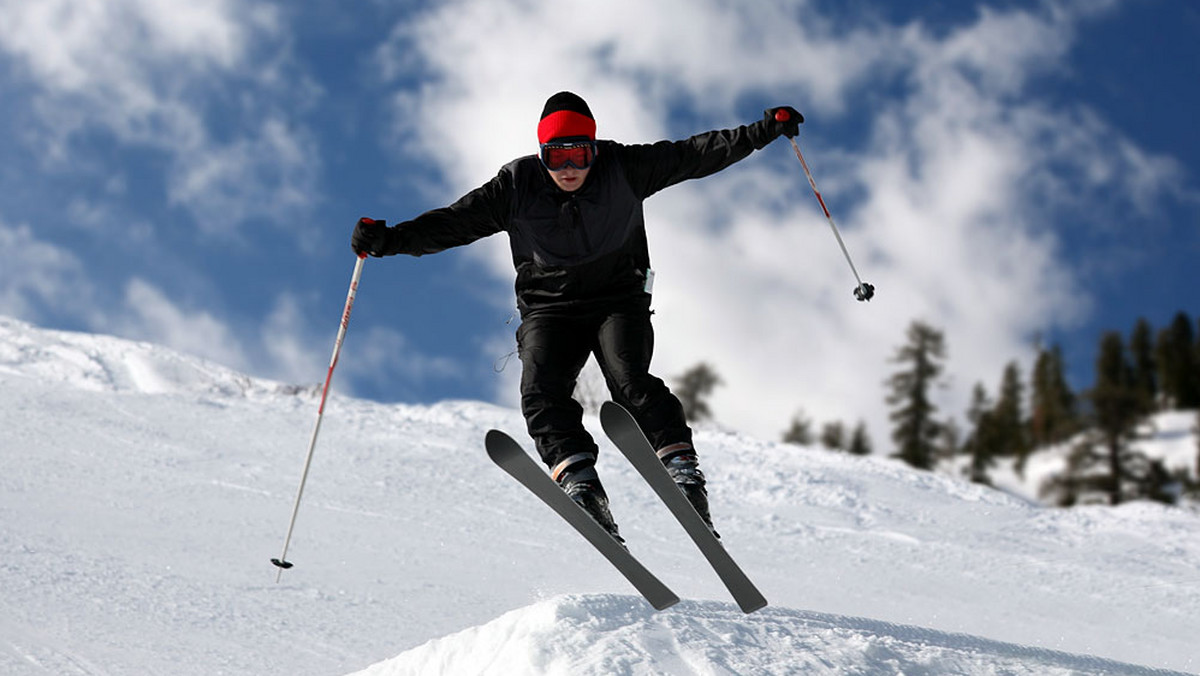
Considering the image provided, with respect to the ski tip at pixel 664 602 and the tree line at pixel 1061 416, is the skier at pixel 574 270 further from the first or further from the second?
the tree line at pixel 1061 416

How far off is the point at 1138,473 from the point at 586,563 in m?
39.3

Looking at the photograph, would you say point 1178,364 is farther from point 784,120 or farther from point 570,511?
point 570,511

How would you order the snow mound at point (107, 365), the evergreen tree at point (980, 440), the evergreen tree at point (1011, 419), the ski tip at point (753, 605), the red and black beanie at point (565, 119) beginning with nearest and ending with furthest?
the ski tip at point (753, 605)
the red and black beanie at point (565, 119)
the snow mound at point (107, 365)
the evergreen tree at point (980, 440)
the evergreen tree at point (1011, 419)

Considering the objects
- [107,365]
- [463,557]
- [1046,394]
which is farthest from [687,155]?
[1046,394]

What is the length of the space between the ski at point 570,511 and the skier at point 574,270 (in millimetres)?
61

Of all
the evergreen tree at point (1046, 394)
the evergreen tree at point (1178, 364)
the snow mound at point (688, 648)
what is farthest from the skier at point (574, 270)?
the evergreen tree at point (1178, 364)

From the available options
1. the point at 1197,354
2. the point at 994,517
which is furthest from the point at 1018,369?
the point at 994,517

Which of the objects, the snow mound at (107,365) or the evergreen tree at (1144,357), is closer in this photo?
the snow mound at (107,365)

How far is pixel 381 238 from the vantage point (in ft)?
14.6

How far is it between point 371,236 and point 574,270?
0.91 m

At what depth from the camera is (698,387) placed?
3325 centimetres

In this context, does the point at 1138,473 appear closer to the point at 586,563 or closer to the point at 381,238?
the point at 586,563

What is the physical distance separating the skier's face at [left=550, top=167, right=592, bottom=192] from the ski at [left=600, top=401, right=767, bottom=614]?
0.93m

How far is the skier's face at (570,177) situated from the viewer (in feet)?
14.0
